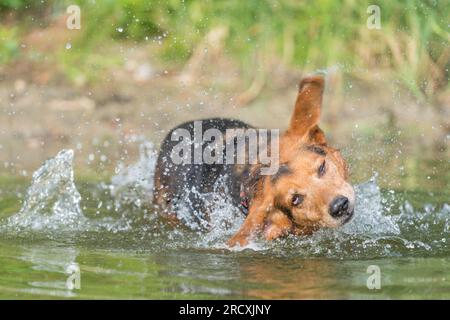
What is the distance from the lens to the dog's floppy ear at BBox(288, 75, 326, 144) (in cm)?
678

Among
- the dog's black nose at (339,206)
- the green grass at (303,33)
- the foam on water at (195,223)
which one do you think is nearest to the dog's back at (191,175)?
the foam on water at (195,223)

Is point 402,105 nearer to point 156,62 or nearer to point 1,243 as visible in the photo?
point 156,62

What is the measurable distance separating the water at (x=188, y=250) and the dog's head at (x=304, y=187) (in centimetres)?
13

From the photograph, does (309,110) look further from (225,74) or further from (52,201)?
(225,74)

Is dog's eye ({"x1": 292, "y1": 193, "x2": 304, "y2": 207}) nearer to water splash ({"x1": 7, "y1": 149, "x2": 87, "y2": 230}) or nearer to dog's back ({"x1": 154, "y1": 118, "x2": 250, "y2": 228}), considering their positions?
dog's back ({"x1": 154, "y1": 118, "x2": 250, "y2": 228})

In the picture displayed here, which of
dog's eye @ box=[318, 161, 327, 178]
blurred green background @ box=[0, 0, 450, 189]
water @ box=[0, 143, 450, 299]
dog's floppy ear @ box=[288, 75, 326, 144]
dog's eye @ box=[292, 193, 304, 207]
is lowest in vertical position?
water @ box=[0, 143, 450, 299]

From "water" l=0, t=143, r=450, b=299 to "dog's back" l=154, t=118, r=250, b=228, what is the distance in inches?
5.2

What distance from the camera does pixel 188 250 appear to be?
6.73 metres

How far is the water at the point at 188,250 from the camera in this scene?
5.77 meters

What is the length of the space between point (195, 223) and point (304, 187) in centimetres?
115

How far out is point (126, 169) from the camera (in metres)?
9.09

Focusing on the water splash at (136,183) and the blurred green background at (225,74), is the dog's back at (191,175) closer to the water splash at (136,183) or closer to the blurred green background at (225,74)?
the water splash at (136,183)

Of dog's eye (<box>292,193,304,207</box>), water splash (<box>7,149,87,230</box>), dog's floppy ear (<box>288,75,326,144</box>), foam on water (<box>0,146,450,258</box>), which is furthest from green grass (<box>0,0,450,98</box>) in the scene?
dog's eye (<box>292,193,304,207</box>)

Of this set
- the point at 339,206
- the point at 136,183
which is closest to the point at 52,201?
the point at 136,183
